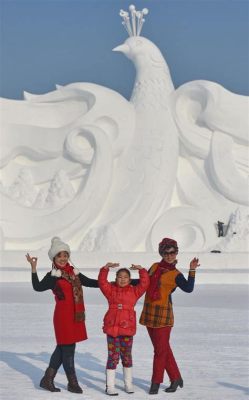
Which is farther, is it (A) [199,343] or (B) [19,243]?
(B) [19,243]

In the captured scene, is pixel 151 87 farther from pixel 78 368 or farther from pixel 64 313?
pixel 64 313

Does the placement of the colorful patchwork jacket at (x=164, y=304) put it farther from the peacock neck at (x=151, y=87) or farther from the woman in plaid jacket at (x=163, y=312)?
the peacock neck at (x=151, y=87)

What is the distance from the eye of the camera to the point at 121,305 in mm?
5617

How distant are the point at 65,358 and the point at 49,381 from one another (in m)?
0.19

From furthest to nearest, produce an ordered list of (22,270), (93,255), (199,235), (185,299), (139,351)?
(199,235) → (93,255) → (22,270) → (185,299) → (139,351)

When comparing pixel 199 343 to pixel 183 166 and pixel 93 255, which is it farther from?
pixel 183 166

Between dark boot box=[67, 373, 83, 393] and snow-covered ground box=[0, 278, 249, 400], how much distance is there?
0.16 feet

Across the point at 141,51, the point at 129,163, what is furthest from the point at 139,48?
the point at 129,163

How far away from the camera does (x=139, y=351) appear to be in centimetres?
724

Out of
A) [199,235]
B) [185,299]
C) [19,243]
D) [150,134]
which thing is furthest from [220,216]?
[185,299]

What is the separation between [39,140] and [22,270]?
515 cm

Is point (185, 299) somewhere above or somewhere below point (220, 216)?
below

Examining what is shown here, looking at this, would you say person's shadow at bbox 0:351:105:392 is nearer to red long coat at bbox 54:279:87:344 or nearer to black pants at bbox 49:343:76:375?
black pants at bbox 49:343:76:375

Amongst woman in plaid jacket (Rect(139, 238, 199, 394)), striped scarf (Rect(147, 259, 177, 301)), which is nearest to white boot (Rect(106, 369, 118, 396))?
woman in plaid jacket (Rect(139, 238, 199, 394))
